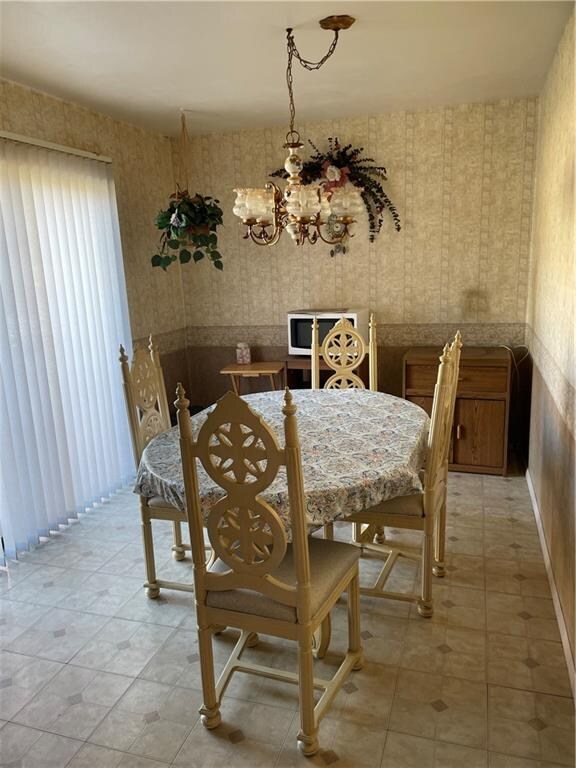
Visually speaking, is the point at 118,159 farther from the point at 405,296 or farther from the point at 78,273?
the point at 405,296

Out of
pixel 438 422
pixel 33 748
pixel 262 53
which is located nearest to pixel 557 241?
pixel 438 422

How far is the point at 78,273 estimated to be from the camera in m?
3.46

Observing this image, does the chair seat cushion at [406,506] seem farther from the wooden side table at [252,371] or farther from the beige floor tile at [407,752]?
the wooden side table at [252,371]

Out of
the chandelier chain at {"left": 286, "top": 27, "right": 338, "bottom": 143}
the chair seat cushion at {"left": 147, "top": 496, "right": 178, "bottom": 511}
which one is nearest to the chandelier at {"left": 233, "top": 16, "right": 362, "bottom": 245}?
the chandelier chain at {"left": 286, "top": 27, "right": 338, "bottom": 143}

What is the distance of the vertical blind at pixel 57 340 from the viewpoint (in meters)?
2.97

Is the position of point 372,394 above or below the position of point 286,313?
below

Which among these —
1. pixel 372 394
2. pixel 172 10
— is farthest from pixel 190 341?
pixel 172 10

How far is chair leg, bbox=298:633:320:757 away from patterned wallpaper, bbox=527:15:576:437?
1303mm

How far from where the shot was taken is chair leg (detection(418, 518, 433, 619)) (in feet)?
7.60

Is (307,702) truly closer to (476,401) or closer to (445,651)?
(445,651)

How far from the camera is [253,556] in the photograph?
1716 mm

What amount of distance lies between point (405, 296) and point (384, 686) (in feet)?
9.92

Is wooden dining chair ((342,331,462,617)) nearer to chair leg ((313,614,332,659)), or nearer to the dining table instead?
the dining table

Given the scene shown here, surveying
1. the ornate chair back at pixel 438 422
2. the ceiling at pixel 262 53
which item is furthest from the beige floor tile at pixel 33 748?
the ceiling at pixel 262 53
